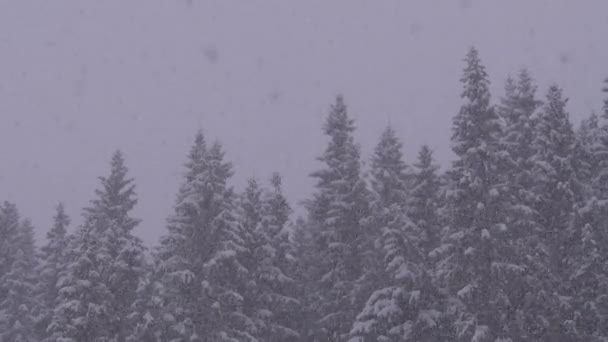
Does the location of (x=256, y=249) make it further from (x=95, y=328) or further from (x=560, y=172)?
(x=560, y=172)

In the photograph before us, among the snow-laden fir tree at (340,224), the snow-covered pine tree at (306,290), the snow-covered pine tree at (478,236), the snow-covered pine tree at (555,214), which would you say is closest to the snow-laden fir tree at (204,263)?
the snow-laden fir tree at (340,224)

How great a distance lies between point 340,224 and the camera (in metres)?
31.5

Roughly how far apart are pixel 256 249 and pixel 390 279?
19.4ft

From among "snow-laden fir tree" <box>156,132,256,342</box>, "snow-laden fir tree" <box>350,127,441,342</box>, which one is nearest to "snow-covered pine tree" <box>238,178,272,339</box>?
"snow-laden fir tree" <box>156,132,256,342</box>

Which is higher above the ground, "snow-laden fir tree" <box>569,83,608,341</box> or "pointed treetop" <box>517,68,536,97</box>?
"pointed treetop" <box>517,68,536,97</box>

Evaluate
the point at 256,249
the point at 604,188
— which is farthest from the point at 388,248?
the point at 604,188

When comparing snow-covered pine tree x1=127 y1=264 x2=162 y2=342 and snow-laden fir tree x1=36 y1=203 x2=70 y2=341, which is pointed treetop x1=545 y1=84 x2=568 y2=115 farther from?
snow-laden fir tree x1=36 y1=203 x2=70 y2=341

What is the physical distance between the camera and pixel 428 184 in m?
29.2

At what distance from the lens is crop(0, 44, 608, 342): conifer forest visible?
85.4 ft

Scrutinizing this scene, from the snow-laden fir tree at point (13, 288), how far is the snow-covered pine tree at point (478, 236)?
30515 mm

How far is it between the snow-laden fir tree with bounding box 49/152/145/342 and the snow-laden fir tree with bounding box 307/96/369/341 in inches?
321

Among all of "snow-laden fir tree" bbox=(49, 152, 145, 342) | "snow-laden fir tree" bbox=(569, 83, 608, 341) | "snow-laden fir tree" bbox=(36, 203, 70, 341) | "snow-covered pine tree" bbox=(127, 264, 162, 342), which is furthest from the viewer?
"snow-laden fir tree" bbox=(36, 203, 70, 341)

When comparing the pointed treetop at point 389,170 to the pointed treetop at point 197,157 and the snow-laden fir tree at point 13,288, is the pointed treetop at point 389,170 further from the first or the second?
the snow-laden fir tree at point 13,288

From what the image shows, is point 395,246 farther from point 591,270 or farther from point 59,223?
point 59,223
